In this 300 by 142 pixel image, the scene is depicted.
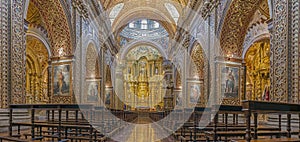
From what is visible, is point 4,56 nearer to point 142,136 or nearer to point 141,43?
point 142,136

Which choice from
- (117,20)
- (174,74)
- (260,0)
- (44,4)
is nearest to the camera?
(260,0)

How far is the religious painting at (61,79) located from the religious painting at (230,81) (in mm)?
6565

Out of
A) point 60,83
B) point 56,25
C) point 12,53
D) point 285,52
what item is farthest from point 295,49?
point 60,83

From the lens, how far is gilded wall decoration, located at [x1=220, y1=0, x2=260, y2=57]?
34.3 feet

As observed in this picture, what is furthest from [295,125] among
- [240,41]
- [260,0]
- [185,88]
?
[185,88]

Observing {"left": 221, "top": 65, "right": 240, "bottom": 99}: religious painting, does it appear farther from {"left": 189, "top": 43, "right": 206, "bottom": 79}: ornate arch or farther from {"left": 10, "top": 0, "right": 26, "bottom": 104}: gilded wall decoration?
{"left": 10, "top": 0, "right": 26, "bottom": 104}: gilded wall decoration

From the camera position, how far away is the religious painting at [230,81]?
11.7 metres

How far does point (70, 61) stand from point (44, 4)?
257 centimetres

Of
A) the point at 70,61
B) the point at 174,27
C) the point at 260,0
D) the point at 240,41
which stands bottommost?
the point at 70,61

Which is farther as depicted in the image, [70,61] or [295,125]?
[70,61]

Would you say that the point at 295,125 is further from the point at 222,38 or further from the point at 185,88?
the point at 185,88

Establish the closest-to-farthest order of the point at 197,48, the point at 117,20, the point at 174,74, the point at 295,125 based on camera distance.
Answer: the point at 295,125 → the point at 197,48 → the point at 117,20 → the point at 174,74

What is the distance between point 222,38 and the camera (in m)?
11.6

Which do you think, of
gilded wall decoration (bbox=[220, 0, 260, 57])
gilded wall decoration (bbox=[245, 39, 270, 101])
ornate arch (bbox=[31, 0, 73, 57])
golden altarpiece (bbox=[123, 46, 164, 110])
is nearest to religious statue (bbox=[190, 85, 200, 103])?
gilded wall decoration (bbox=[245, 39, 270, 101])
